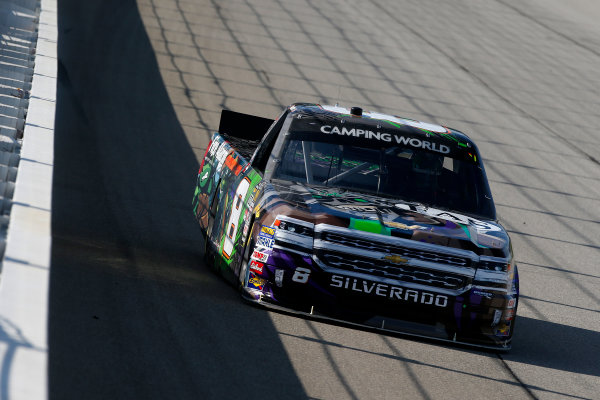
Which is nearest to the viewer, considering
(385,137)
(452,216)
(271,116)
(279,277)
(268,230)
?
(279,277)

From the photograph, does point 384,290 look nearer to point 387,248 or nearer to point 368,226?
point 387,248

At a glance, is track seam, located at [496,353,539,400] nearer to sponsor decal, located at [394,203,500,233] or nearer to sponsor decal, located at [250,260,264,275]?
sponsor decal, located at [394,203,500,233]

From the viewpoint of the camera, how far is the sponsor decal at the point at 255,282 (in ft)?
19.9

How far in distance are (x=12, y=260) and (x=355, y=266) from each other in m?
2.53

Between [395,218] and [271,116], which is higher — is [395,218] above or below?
above

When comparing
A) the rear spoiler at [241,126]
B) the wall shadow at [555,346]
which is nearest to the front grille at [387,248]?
the wall shadow at [555,346]

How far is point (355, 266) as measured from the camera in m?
5.91

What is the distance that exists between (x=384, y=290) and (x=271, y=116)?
10443 millimetres

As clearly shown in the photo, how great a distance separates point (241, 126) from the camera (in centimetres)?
886

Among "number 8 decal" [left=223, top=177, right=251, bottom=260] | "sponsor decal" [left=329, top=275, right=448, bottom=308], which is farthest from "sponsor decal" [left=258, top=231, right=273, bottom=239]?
"number 8 decal" [left=223, top=177, right=251, bottom=260]

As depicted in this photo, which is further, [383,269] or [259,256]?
[259,256]

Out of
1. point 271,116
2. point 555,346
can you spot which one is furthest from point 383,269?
point 271,116

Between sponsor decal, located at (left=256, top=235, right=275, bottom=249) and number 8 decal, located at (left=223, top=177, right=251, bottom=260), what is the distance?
66cm

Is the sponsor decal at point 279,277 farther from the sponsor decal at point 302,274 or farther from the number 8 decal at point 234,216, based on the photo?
the number 8 decal at point 234,216
